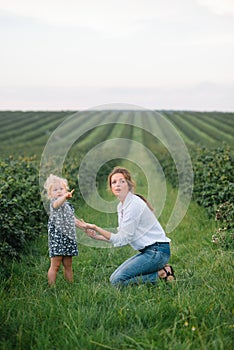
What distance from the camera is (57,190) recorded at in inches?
A: 177

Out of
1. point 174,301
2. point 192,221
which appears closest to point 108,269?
point 174,301

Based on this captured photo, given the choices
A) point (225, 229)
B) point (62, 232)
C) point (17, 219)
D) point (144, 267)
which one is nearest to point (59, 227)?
point (62, 232)

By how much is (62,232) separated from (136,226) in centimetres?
73

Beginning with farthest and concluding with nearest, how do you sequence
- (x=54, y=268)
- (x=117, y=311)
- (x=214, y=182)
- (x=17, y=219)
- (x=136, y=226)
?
(x=214, y=182) < (x=17, y=219) < (x=54, y=268) < (x=136, y=226) < (x=117, y=311)

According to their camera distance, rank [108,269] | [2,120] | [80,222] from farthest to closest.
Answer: [2,120], [108,269], [80,222]

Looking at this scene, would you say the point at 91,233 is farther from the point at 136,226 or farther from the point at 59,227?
the point at 136,226

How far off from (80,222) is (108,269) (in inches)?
36.2

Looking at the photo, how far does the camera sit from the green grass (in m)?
3.08

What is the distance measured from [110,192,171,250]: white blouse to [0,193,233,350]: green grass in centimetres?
44

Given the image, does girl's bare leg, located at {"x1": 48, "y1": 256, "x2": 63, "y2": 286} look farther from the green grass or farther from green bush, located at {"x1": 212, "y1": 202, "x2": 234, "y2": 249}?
green bush, located at {"x1": 212, "y1": 202, "x2": 234, "y2": 249}

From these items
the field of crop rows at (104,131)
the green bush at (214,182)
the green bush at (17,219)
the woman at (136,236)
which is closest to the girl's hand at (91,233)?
the woman at (136,236)

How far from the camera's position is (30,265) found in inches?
209

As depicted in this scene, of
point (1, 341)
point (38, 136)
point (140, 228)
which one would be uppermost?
point (38, 136)

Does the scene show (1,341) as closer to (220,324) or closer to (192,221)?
(220,324)
